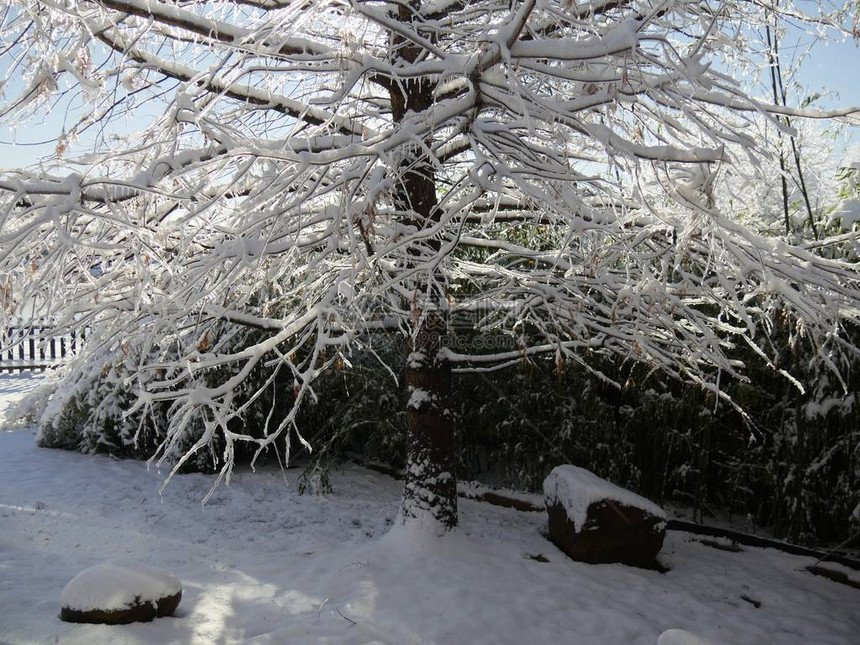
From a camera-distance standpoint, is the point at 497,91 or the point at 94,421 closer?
the point at 497,91

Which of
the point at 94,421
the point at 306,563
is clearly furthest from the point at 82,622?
the point at 94,421

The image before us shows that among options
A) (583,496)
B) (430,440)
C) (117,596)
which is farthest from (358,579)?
(583,496)

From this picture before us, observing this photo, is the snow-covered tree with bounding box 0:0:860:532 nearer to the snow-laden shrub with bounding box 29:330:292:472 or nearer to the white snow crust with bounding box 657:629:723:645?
the white snow crust with bounding box 657:629:723:645

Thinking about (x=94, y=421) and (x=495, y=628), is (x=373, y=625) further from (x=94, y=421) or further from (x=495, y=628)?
(x=94, y=421)

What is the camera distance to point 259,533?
16.6ft

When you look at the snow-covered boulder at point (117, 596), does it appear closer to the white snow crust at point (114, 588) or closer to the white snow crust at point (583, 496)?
the white snow crust at point (114, 588)

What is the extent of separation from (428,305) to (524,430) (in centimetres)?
322

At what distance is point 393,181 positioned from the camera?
3014 millimetres

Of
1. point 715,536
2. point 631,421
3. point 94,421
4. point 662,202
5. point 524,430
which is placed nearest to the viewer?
point 662,202

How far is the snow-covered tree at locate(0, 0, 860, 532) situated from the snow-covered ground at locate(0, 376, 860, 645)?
672 mm

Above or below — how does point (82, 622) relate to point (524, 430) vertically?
below

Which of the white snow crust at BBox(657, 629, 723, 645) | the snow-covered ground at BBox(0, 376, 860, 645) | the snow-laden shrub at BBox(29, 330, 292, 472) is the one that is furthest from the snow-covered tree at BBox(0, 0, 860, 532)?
the snow-laden shrub at BBox(29, 330, 292, 472)

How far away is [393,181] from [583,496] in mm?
2919

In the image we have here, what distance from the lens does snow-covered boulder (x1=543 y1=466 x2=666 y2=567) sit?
4.57 m
